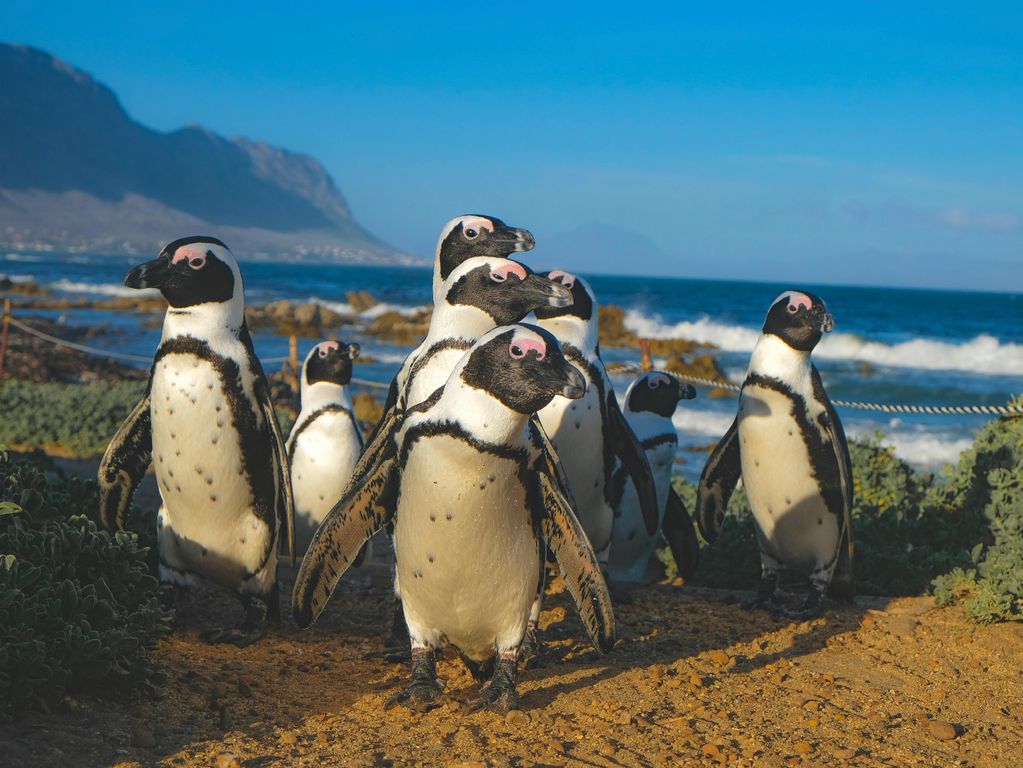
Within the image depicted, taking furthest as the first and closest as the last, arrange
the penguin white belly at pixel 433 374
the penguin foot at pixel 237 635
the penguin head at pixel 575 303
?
the penguin head at pixel 575 303, the penguin foot at pixel 237 635, the penguin white belly at pixel 433 374

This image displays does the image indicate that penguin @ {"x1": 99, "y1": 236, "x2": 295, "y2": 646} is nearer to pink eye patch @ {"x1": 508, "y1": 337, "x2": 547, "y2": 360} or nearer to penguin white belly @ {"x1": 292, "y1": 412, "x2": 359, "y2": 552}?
penguin white belly @ {"x1": 292, "y1": 412, "x2": 359, "y2": 552}

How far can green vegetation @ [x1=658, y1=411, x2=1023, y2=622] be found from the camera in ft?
16.7

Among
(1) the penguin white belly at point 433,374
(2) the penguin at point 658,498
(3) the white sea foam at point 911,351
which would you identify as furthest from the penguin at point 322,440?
(3) the white sea foam at point 911,351

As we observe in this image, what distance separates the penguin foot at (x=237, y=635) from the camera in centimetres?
421

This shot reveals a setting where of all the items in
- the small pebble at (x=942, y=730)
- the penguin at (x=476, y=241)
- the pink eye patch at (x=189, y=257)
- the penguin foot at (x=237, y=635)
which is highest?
the penguin at (x=476, y=241)

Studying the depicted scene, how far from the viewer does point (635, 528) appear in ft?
18.9

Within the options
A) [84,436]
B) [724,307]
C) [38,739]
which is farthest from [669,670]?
[724,307]

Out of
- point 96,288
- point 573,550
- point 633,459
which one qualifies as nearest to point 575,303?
point 633,459

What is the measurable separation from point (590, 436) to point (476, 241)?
106 centimetres

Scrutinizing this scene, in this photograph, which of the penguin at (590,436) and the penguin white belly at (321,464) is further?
the penguin white belly at (321,464)

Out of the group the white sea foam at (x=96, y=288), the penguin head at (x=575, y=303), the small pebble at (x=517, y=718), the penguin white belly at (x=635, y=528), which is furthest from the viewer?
the white sea foam at (x=96, y=288)

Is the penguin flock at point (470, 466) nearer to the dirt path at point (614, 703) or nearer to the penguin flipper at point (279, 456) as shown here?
the penguin flipper at point (279, 456)

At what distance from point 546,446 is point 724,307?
2002 inches

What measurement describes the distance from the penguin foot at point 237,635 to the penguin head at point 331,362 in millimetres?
1951
